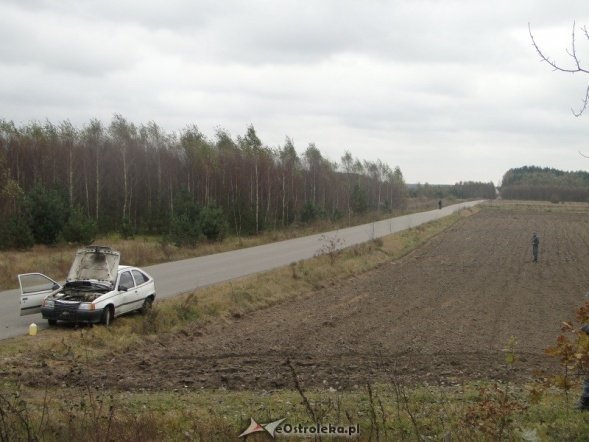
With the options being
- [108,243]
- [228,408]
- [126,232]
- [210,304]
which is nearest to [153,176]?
[126,232]

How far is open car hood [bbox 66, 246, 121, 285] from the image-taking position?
16.9 m

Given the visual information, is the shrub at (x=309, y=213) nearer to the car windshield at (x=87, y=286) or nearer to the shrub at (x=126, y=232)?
the shrub at (x=126, y=232)

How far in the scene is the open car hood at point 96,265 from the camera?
16.9 m

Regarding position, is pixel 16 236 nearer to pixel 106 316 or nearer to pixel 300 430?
pixel 106 316

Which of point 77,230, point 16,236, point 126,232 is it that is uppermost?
point 77,230

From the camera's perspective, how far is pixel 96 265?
17.0 metres

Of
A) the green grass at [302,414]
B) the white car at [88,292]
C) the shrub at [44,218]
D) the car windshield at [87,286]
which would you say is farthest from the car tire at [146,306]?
the shrub at [44,218]

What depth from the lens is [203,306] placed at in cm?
1902

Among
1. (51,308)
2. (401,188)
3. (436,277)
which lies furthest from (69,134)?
(401,188)

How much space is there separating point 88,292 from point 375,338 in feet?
25.8

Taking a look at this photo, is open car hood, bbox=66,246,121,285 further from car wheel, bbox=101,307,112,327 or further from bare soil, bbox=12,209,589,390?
bare soil, bbox=12,209,589,390

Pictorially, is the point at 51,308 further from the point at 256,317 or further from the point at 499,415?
the point at 499,415

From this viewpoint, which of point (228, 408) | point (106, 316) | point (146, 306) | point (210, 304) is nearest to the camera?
point (228, 408)

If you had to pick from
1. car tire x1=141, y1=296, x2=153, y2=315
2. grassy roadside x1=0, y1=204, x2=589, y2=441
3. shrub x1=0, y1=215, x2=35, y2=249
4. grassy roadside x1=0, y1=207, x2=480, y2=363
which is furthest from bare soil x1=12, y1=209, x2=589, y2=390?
shrub x1=0, y1=215, x2=35, y2=249
